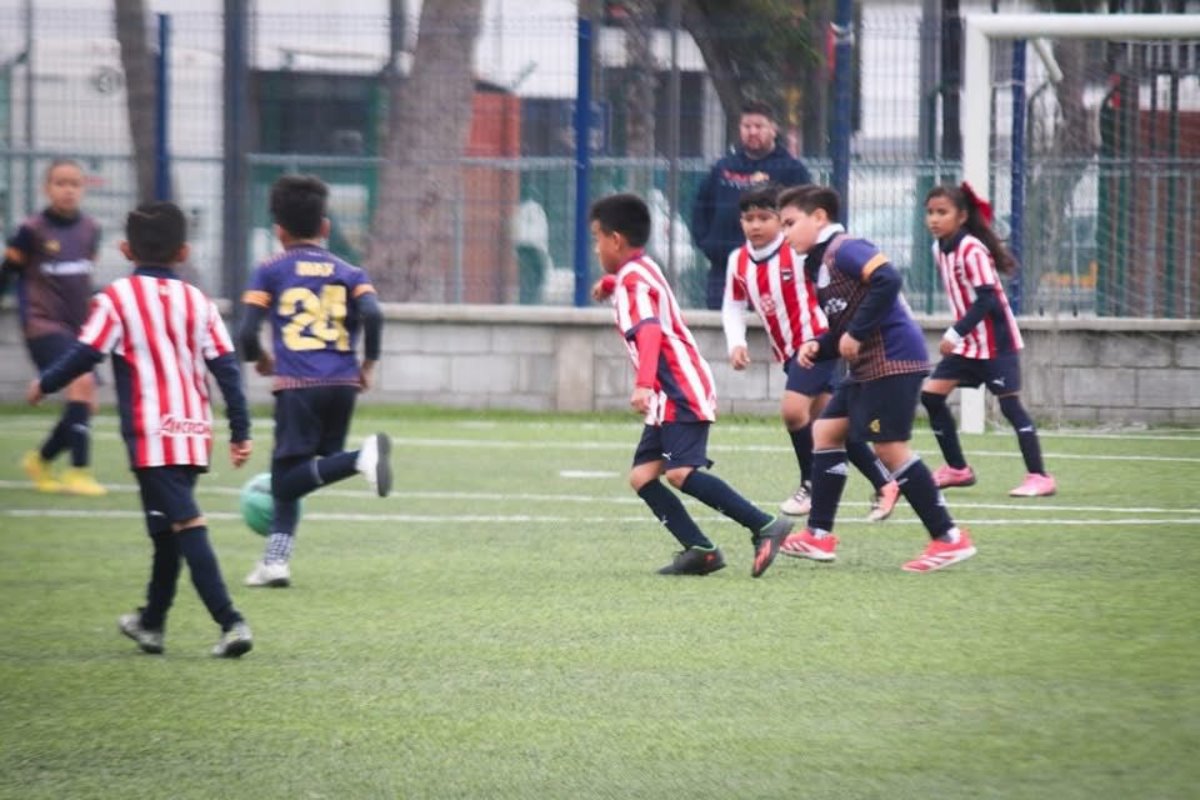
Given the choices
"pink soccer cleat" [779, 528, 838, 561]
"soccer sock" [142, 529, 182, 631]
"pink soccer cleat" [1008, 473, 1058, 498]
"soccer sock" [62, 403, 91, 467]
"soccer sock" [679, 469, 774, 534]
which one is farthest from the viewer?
"soccer sock" [62, 403, 91, 467]

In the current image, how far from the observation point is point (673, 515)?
28.9ft

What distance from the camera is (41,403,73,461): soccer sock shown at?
11.9 m

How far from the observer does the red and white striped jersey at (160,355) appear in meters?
6.83

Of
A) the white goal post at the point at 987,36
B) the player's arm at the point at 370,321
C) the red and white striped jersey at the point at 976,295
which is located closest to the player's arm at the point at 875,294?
the player's arm at the point at 370,321

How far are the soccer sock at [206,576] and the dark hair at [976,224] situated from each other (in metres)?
5.73

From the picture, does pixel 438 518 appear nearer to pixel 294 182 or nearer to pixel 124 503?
pixel 124 503

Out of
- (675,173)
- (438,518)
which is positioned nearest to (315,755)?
(438,518)

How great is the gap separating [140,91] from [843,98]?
541 centimetres

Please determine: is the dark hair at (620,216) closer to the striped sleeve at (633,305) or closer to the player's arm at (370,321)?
the striped sleeve at (633,305)

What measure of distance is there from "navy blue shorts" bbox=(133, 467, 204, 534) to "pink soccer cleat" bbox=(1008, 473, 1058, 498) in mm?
5924

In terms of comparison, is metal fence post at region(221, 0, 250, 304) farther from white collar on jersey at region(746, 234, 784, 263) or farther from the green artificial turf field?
white collar on jersey at region(746, 234, 784, 263)

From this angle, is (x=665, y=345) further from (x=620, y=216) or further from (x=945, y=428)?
(x=945, y=428)

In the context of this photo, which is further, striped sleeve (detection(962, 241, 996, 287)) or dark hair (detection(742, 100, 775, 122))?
dark hair (detection(742, 100, 775, 122))

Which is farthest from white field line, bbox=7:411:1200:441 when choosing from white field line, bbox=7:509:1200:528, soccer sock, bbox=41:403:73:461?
white field line, bbox=7:509:1200:528
